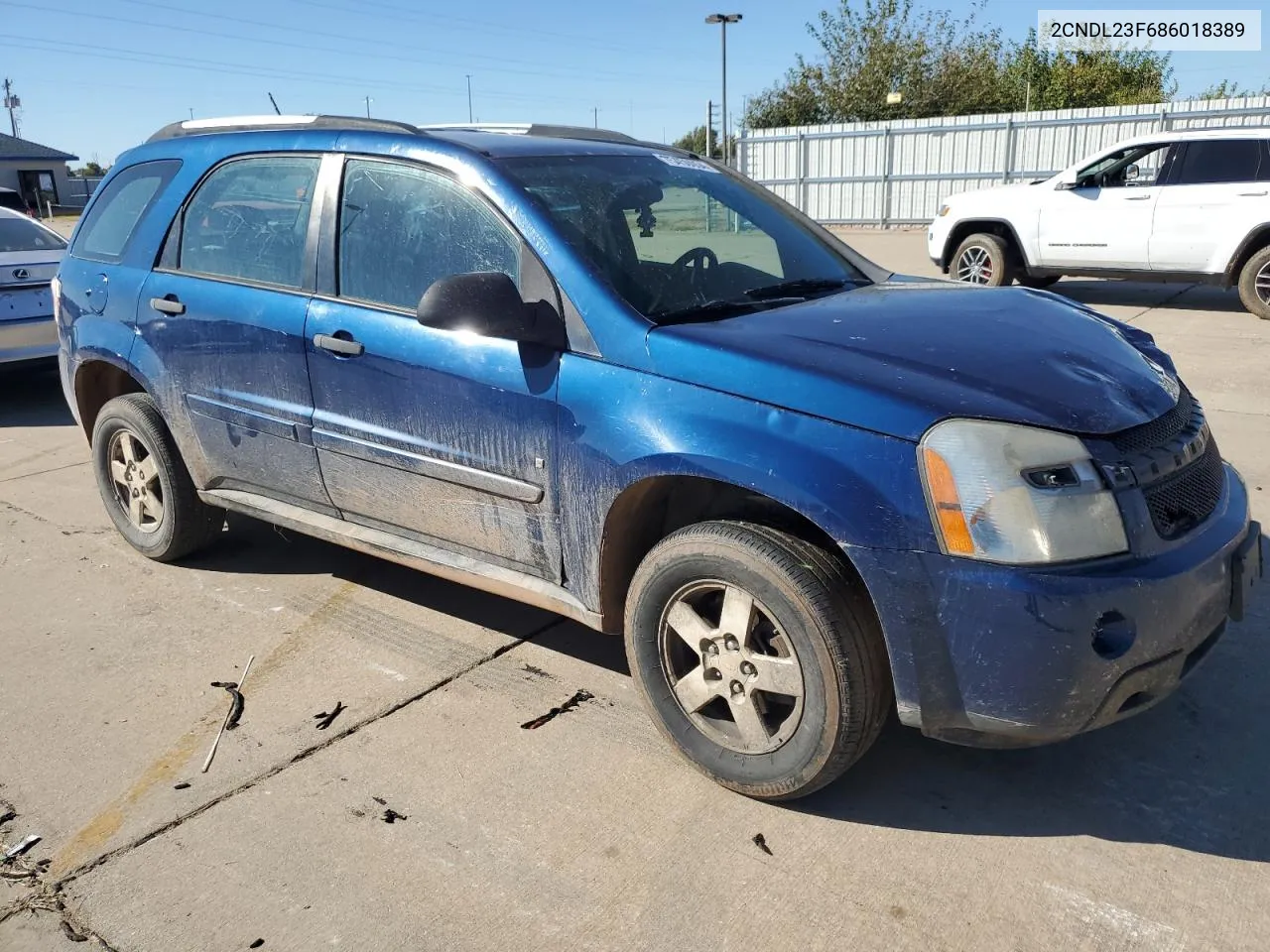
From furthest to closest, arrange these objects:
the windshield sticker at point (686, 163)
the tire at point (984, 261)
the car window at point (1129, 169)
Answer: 1. the tire at point (984, 261)
2. the car window at point (1129, 169)
3. the windshield sticker at point (686, 163)

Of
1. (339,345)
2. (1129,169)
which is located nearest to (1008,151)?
(1129,169)

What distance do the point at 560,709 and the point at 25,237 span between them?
24.9 ft

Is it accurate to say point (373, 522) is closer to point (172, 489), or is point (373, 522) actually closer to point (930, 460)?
point (172, 489)

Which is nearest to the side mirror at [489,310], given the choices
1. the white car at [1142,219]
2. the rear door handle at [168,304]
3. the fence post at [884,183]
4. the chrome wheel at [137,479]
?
the rear door handle at [168,304]

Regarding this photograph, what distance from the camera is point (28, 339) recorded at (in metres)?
7.95

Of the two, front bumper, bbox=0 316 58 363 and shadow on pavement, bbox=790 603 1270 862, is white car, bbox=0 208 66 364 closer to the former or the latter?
front bumper, bbox=0 316 58 363

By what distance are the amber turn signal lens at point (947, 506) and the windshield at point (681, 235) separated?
93 centimetres

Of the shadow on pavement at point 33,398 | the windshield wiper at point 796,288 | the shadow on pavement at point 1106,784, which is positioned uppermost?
the windshield wiper at point 796,288

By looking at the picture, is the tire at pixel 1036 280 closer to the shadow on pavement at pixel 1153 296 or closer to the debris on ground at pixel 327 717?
the shadow on pavement at pixel 1153 296

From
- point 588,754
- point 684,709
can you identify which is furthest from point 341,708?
point 684,709

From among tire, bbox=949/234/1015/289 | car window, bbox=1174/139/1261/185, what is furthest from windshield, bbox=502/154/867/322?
tire, bbox=949/234/1015/289

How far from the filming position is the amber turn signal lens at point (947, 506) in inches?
93.4

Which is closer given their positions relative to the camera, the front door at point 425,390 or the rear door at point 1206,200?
the front door at point 425,390

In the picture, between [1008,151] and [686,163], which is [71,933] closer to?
[686,163]
